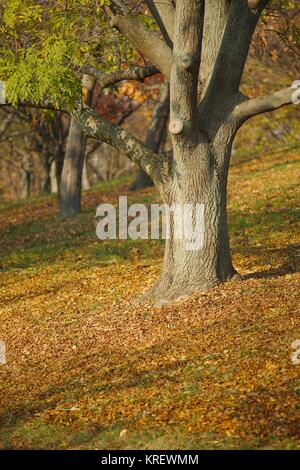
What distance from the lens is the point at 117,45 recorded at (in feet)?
49.1

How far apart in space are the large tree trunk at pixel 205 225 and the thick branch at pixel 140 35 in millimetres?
1514

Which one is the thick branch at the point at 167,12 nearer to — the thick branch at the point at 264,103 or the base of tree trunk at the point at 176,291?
the thick branch at the point at 264,103

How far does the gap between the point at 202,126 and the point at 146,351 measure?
3.84 meters

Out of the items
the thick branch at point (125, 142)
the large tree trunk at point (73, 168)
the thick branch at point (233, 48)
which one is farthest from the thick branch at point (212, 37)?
the large tree trunk at point (73, 168)

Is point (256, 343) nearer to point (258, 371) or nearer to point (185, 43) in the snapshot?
point (258, 371)

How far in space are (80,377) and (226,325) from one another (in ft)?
7.24

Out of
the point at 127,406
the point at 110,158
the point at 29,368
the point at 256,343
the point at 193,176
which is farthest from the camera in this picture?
the point at 110,158

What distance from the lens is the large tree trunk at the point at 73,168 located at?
2387 centimetres

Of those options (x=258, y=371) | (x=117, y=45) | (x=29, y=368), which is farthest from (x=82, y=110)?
(x=258, y=371)

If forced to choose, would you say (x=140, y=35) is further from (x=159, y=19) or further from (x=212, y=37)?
(x=212, y=37)

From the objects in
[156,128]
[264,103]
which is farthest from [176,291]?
[156,128]
